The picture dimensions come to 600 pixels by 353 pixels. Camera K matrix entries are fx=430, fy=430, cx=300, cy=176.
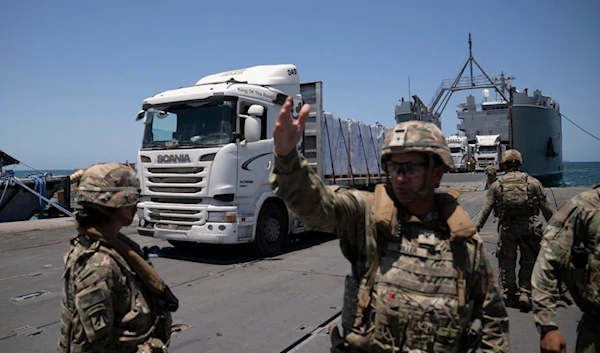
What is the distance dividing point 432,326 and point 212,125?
20.6 ft

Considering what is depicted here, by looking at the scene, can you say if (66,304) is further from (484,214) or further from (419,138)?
(484,214)

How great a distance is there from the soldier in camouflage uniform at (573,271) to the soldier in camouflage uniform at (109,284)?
1932 millimetres

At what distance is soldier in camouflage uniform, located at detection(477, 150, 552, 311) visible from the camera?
16.8ft

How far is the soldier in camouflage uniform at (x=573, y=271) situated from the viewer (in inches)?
87.7

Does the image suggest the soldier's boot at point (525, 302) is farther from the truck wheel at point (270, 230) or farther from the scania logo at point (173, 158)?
the scania logo at point (173, 158)

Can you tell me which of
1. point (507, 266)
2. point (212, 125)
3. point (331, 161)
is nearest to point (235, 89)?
point (212, 125)

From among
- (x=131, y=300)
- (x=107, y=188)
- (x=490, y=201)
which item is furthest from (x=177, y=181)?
(x=131, y=300)

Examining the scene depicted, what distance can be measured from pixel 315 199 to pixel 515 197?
4187 mm

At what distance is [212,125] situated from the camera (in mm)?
7496

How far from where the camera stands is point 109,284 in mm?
1913

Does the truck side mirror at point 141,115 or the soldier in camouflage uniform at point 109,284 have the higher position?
the truck side mirror at point 141,115

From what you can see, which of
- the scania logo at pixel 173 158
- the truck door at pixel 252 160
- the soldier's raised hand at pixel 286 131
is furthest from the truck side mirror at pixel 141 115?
the soldier's raised hand at pixel 286 131

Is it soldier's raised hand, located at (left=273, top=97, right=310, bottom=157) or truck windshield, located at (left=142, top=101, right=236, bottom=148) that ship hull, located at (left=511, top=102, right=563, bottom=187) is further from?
soldier's raised hand, located at (left=273, top=97, right=310, bottom=157)

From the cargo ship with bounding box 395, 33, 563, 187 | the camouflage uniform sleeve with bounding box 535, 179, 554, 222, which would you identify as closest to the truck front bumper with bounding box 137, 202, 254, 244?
the camouflage uniform sleeve with bounding box 535, 179, 554, 222
